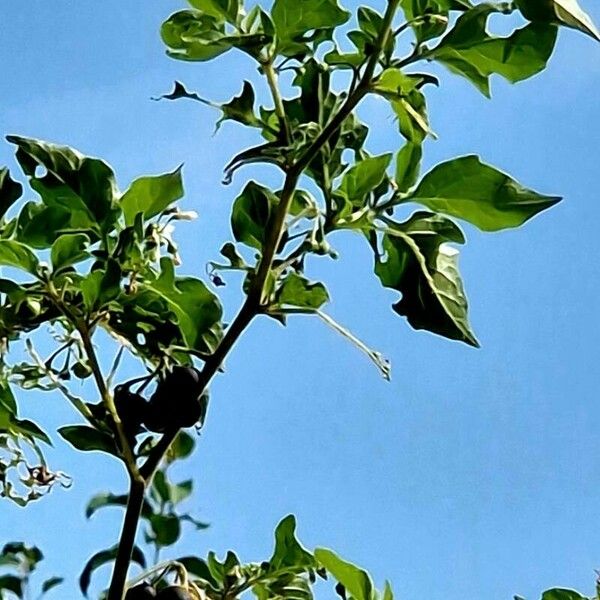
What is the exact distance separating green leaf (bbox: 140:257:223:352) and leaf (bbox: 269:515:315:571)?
0.54 ft

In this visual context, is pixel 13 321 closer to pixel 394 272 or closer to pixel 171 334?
pixel 171 334

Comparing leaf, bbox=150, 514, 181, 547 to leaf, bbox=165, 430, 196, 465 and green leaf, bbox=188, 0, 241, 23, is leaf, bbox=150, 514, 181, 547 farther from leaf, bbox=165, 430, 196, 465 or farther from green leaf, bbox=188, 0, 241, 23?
green leaf, bbox=188, 0, 241, 23

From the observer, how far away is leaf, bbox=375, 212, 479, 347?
2.56ft

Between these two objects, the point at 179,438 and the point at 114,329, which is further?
the point at 179,438

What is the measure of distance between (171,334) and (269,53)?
0.20 m

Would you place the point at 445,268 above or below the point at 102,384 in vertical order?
above

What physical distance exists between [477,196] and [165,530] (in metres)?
0.39

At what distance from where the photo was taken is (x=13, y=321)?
784mm

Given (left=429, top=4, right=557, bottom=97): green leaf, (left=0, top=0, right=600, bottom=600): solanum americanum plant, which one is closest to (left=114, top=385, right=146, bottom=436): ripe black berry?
(left=0, top=0, right=600, bottom=600): solanum americanum plant

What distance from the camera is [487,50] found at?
77cm

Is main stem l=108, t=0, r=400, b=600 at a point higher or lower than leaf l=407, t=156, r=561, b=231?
lower

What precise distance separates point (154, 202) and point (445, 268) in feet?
0.66

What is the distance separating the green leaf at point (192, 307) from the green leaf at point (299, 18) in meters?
0.16

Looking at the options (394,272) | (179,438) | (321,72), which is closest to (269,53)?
(321,72)
